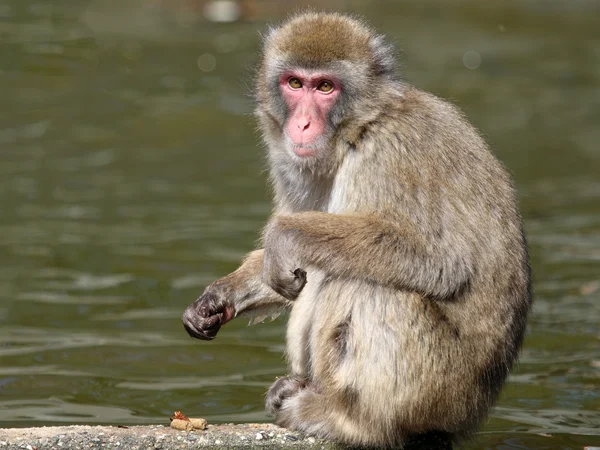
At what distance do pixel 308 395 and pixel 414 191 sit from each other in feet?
3.37

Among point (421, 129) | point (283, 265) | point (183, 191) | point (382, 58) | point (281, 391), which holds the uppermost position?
point (382, 58)

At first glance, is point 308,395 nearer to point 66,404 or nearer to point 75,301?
point 66,404

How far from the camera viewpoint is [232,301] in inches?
223

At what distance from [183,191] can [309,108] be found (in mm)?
6793

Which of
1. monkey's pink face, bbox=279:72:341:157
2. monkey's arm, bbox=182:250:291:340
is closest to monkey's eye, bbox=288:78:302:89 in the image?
monkey's pink face, bbox=279:72:341:157

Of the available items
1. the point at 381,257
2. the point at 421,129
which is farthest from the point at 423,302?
the point at 421,129

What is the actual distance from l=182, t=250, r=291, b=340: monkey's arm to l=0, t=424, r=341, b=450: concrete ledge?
563 millimetres

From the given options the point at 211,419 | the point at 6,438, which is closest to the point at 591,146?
the point at 211,419

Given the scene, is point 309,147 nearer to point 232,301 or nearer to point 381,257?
point 381,257

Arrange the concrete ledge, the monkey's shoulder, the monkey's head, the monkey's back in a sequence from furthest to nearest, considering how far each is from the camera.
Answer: the monkey's head < the monkey's shoulder < the monkey's back < the concrete ledge

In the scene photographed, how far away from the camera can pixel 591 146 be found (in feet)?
46.1

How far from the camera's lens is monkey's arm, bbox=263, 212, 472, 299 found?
4.96m

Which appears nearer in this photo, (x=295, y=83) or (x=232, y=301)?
(x=295, y=83)

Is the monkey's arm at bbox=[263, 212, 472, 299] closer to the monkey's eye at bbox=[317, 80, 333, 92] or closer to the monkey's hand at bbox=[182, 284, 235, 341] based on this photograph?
the monkey's hand at bbox=[182, 284, 235, 341]
